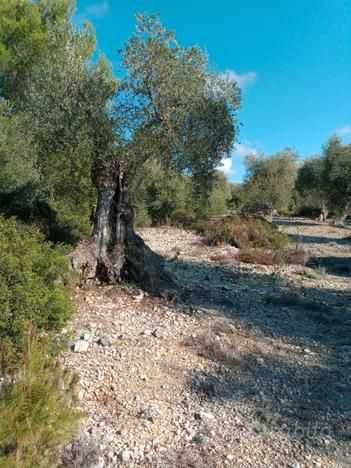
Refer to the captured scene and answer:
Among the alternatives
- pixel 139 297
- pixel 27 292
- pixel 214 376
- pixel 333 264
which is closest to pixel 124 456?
pixel 214 376

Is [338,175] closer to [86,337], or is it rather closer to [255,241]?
[255,241]

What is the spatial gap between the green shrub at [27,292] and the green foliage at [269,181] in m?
30.3

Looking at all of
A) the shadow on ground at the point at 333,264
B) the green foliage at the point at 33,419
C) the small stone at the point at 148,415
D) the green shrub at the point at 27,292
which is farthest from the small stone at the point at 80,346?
the shadow on ground at the point at 333,264

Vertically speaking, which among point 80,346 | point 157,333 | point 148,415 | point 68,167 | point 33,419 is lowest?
point 148,415

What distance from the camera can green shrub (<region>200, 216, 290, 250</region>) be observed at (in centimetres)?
1664

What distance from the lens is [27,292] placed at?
4.52 meters

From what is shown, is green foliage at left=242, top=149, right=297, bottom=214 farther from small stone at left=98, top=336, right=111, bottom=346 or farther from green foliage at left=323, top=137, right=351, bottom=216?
small stone at left=98, top=336, right=111, bottom=346

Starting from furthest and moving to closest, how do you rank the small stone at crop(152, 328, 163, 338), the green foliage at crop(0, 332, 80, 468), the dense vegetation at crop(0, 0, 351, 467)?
1. the small stone at crop(152, 328, 163, 338)
2. the dense vegetation at crop(0, 0, 351, 467)
3. the green foliage at crop(0, 332, 80, 468)

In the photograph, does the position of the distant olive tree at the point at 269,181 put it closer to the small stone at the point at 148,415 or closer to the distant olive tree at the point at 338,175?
the distant olive tree at the point at 338,175

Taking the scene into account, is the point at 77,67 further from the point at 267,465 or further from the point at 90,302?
the point at 267,465

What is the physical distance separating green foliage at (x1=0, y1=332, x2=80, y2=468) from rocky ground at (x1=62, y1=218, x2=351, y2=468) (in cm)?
74

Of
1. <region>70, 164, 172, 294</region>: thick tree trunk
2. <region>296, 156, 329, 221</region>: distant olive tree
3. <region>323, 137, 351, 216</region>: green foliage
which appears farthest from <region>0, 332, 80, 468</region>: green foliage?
<region>296, 156, 329, 221</region>: distant olive tree

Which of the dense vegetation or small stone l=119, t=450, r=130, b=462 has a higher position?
the dense vegetation

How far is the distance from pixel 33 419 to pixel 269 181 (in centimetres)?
3434
